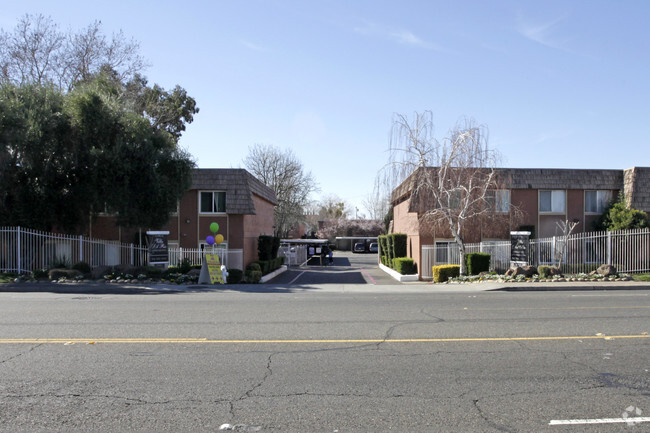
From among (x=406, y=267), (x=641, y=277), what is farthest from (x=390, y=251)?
(x=641, y=277)

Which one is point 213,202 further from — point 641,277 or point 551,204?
point 641,277

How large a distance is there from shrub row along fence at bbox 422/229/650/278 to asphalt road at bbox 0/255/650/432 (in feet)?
44.4

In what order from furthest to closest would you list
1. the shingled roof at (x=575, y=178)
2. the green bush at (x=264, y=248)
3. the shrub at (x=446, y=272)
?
the green bush at (x=264, y=248)
the shingled roof at (x=575, y=178)
the shrub at (x=446, y=272)

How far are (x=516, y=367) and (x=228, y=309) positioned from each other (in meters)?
7.09

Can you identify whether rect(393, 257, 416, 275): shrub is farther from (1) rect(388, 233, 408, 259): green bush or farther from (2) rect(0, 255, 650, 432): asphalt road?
(2) rect(0, 255, 650, 432): asphalt road

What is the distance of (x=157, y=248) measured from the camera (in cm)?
2128

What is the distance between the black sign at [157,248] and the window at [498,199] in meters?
15.3

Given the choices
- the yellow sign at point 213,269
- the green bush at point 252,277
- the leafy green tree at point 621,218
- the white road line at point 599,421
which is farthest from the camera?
the leafy green tree at point 621,218

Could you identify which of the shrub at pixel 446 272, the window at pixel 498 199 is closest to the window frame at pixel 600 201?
the window at pixel 498 199

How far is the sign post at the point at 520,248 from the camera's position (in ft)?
72.6

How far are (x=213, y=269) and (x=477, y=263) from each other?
39.1 ft

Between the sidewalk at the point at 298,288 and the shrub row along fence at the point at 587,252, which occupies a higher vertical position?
the shrub row along fence at the point at 587,252

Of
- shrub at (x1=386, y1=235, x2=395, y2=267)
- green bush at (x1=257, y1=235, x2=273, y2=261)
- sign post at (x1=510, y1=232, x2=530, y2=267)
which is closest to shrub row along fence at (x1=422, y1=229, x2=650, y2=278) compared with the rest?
sign post at (x1=510, y1=232, x2=530, y2=267)

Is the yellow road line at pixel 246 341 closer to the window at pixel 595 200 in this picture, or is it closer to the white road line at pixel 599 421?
the white road line at pixel 599 421
